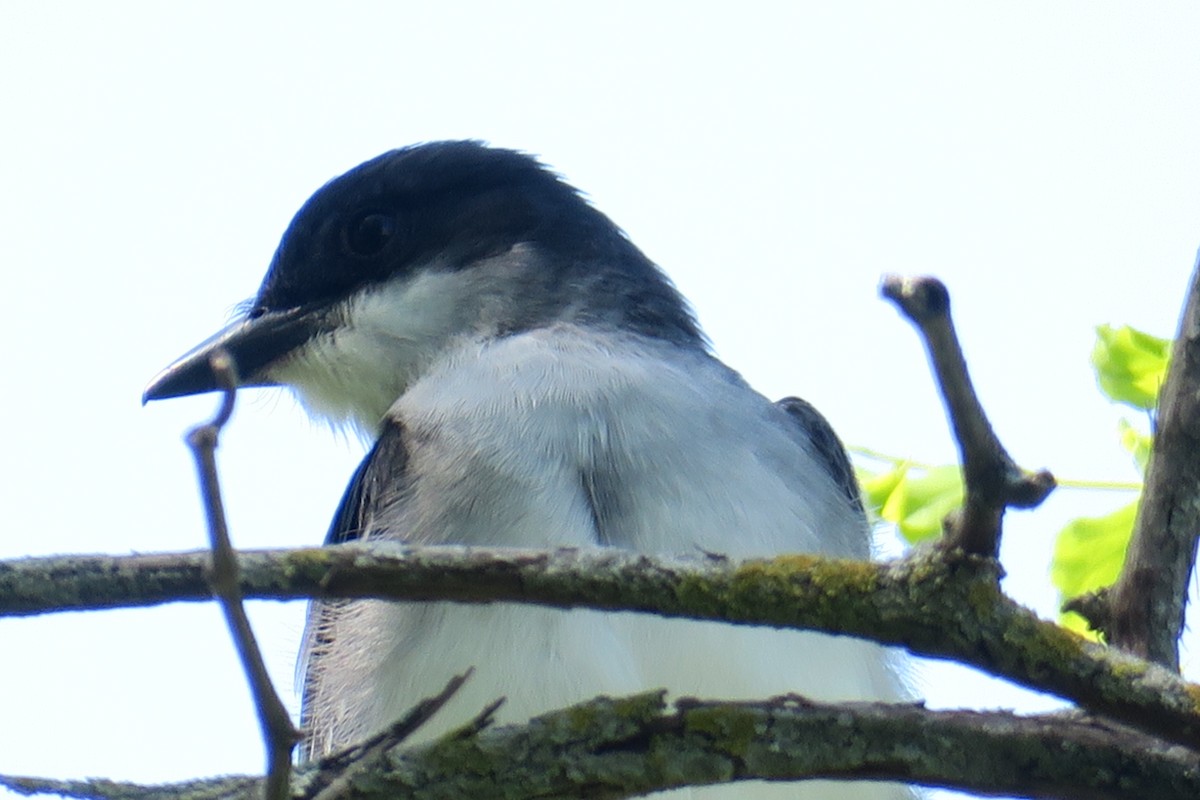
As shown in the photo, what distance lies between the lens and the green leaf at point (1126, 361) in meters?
6.09

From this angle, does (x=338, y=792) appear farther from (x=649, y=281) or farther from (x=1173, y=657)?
(x=649, y=281)

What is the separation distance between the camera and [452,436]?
5793 mm

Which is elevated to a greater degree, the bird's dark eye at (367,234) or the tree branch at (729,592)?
the bird's dark eye at (367,234)

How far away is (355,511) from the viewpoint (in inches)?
241

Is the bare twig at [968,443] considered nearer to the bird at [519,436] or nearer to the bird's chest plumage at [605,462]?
the bird at [519,436]

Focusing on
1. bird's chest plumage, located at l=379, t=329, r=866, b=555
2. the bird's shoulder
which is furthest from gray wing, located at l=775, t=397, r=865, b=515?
the bird's shoulder

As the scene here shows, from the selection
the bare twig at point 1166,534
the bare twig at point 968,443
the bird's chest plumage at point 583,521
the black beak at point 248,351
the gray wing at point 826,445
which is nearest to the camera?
the bare twig at point 968,443

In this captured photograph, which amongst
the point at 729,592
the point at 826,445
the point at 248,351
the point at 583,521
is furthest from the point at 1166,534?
the point at 248,351

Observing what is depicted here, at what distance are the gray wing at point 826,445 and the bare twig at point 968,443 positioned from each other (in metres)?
3.37

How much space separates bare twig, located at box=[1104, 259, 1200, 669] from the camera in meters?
3.88

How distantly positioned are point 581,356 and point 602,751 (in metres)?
3.10

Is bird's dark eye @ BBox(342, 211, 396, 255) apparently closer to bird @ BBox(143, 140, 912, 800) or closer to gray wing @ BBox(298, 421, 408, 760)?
bird @ BBox(143, 140, 912, 800)

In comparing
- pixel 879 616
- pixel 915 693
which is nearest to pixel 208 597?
pixel 879 616

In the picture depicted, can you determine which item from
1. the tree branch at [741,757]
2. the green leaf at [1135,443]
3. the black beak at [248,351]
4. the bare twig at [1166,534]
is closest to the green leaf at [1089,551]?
the green leaf at [1135,443]
